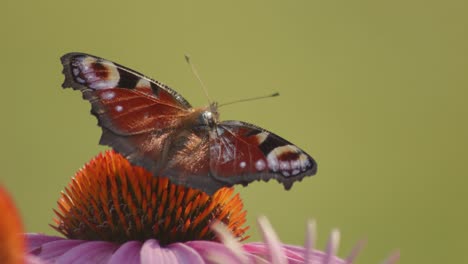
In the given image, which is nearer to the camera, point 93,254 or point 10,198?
point 10,198

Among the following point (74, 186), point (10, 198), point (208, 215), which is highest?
point (10, 198)

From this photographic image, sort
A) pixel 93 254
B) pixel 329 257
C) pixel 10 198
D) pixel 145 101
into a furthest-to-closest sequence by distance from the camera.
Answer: pixel 145 101 → pixel 93 254 → pixel 329 257 → pixel 10 198

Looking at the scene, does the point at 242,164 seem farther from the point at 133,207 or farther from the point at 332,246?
Result: the point at 332,246

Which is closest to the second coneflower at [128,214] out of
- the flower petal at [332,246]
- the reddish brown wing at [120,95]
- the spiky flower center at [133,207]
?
the spiky flower center at [133,207]

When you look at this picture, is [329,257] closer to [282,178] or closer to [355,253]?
[355,253]

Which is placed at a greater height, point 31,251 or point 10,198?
point 10,198

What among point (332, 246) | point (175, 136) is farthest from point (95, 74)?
point (332, 246)

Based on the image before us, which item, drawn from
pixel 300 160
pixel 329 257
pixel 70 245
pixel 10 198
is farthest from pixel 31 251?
pixel 10 198
